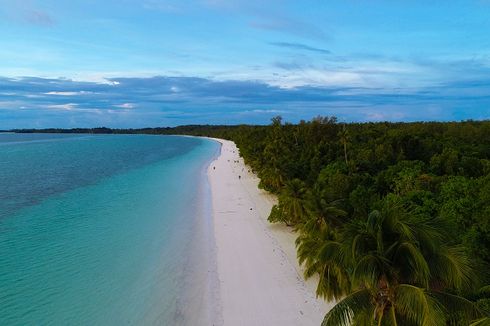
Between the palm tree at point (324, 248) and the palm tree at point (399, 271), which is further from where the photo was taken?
the palm tree at point (324, 248)

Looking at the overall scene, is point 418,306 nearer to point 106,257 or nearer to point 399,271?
point 399,271

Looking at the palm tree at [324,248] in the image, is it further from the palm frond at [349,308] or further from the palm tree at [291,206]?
the palm tree at [291,206]

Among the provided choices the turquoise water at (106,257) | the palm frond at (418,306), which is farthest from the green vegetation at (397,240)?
the turquoise water at (106,257)

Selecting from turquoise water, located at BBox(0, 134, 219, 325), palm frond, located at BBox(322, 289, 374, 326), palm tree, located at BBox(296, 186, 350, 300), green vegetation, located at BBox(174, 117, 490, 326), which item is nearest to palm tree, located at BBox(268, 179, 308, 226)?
green vegetation, located at BBox(174, 117, 490, 326)

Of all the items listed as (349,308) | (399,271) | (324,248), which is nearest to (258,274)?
(324,248)

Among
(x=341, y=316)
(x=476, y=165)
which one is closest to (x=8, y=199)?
(x=341, y=316)

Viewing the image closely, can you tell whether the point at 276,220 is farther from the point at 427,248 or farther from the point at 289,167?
the point at 427,248
